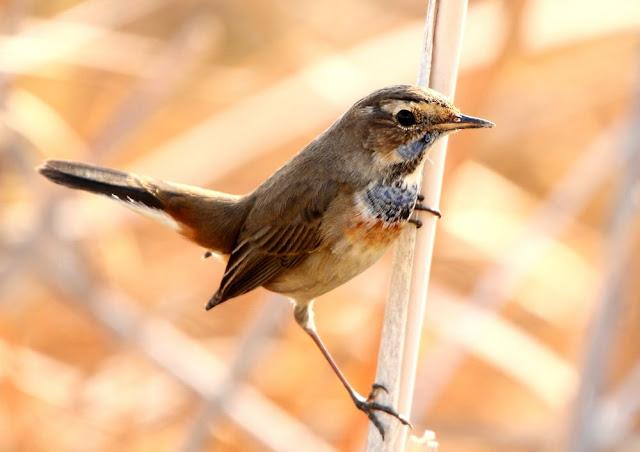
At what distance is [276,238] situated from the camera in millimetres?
3027

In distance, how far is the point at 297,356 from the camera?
4906 mm

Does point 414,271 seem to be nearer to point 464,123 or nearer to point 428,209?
point 428,209

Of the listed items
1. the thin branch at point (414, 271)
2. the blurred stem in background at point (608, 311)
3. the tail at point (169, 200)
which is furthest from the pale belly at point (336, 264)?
the blurred stem in background at point (608, 311)

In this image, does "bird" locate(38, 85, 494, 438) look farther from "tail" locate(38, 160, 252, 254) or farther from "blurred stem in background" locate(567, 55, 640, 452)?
"blurred stem in background" locate(567, 55, 640, 452)

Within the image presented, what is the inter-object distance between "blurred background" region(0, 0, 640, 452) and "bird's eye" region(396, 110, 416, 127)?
28.0 inches

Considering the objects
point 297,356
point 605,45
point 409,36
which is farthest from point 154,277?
point 605,45

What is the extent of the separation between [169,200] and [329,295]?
2087 millimetres

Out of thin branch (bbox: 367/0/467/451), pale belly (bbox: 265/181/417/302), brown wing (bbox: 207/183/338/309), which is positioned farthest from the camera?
brown wing (bbox: 207/183/338/309)

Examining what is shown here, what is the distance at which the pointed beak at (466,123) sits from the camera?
250 cm

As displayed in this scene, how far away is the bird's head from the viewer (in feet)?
8.29

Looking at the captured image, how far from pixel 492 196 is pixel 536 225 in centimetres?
116

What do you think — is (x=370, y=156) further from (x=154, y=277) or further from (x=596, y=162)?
(x=154, y=277)

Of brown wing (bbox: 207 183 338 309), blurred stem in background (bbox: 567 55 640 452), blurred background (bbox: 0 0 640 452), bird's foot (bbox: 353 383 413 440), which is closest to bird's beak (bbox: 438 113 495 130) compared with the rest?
brown wing (bbox: 207 183 338 309)

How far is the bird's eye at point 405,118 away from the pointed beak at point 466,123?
0.36 feet
